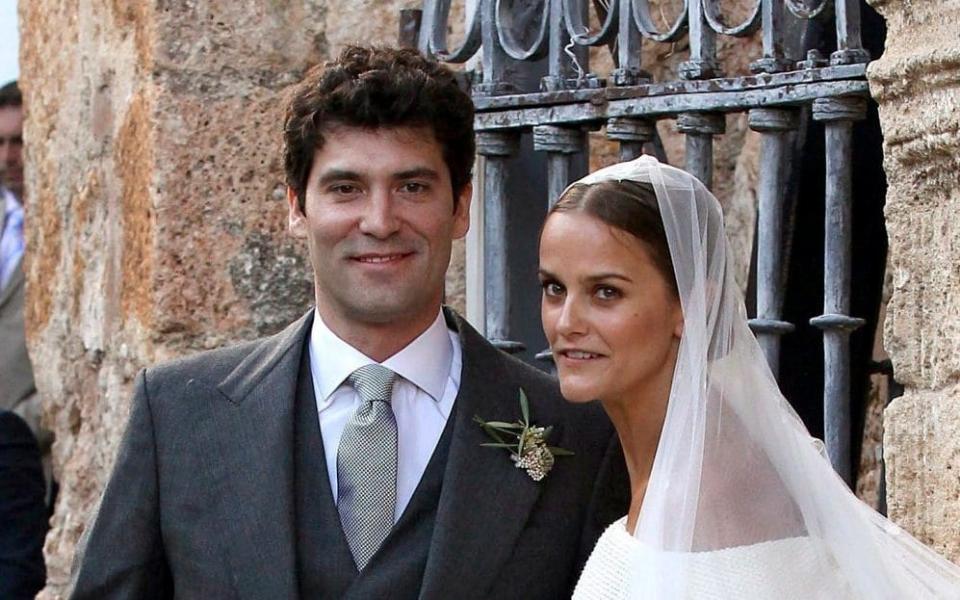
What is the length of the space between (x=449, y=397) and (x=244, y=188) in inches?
49.5

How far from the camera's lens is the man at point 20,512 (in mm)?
4035

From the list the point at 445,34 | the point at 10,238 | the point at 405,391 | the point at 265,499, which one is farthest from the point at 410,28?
the point at 10,238

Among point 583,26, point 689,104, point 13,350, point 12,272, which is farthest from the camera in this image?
point 12,272

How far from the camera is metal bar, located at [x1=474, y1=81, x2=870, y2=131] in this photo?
3.24 meters

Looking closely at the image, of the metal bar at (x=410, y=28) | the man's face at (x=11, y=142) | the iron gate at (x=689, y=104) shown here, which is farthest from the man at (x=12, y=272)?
the iron gate at (x=689, y=104)

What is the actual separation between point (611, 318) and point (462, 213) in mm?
523

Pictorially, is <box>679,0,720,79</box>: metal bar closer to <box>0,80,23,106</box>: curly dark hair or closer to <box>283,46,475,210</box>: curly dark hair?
<box>283,46,475,210</box>: curly dark hair

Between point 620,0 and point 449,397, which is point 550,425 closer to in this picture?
point 449,397

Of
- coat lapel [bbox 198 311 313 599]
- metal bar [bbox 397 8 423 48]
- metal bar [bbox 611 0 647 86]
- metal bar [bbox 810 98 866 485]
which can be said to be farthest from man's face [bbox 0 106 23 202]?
metal bar [bbox 810 98 866 485]

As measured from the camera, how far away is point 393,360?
3121 mm

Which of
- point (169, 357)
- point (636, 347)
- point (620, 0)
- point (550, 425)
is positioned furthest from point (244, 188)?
point (636, 347)

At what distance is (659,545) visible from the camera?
2680 millimetres

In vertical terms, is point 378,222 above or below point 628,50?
below

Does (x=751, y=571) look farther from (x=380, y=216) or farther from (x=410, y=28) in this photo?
(x=410, y=28)
